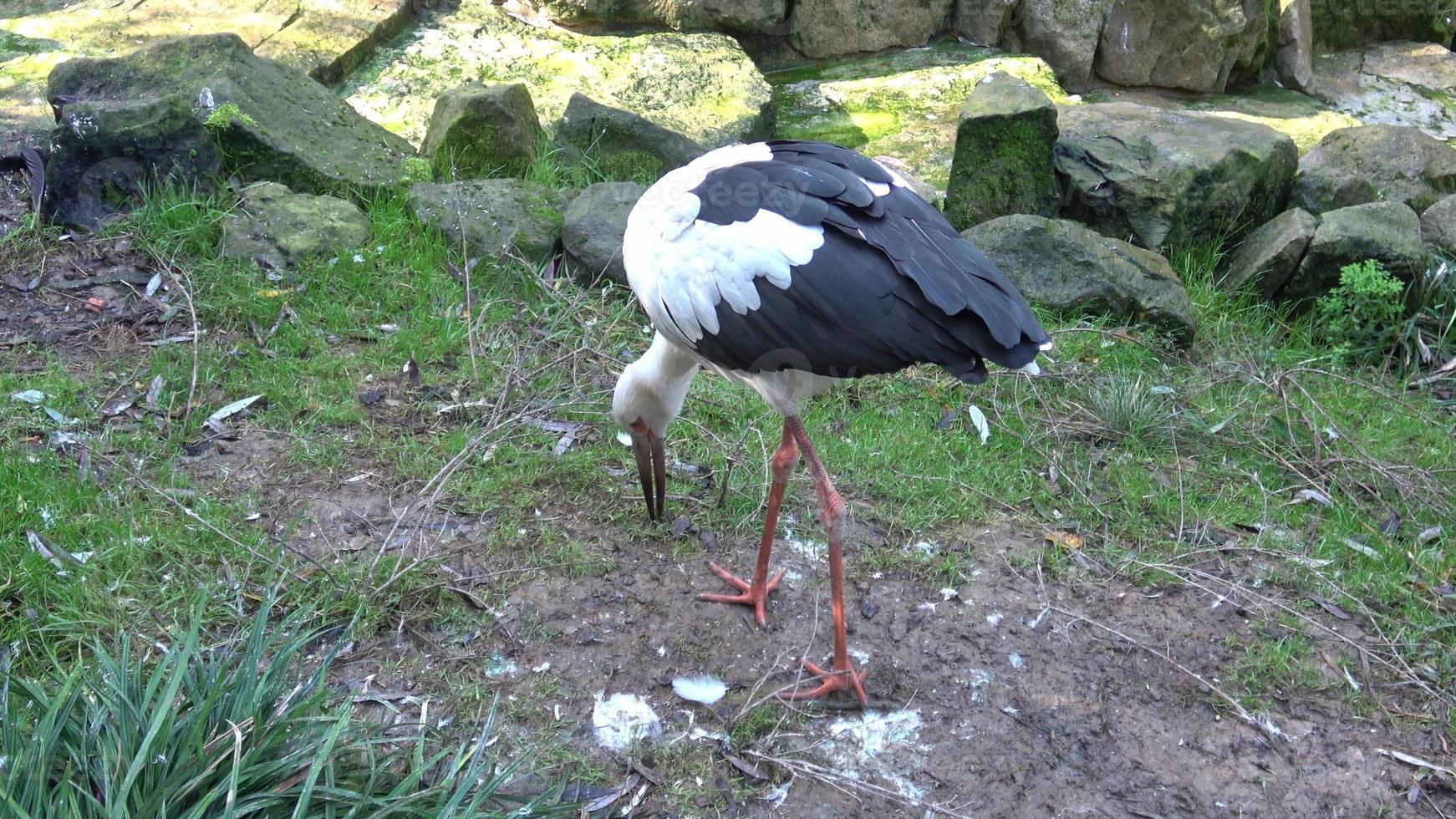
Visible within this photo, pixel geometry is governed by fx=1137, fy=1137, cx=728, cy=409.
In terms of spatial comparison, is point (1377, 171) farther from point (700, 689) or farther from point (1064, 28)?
point (700, 689)

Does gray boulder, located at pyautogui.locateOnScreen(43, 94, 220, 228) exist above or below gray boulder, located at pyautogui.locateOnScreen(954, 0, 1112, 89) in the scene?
below

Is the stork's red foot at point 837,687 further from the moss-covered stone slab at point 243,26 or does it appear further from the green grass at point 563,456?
the moss-covered stone slab at point 243,26

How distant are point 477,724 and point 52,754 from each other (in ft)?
3.34

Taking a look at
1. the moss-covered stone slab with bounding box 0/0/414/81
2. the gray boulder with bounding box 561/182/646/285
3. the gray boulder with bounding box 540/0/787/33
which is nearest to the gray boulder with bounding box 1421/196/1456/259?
the gray boulder with bounding box 561/182/646/285

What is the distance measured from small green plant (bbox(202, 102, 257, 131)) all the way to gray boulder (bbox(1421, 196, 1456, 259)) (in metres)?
5.59

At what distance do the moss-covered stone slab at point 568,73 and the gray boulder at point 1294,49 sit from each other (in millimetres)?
4416

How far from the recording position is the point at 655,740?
10.3ft

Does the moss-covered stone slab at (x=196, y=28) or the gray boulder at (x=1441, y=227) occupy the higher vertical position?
the gray boulder at (x=1441, y=227)

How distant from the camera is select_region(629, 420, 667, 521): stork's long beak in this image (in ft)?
12.5

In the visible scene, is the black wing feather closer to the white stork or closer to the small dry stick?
the white stork

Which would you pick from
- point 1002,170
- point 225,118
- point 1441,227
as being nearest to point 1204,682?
point 1002,170

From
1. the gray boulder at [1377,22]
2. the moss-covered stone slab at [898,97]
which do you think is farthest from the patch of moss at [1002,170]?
the gray boulder at [1377,22]

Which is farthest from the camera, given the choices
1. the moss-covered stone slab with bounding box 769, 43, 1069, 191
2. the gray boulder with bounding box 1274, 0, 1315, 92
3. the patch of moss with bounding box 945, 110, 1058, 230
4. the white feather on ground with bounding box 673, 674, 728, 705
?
the gray boulder with bounding box 1274, 0, 1315, 92

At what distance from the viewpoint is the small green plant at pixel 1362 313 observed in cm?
515
